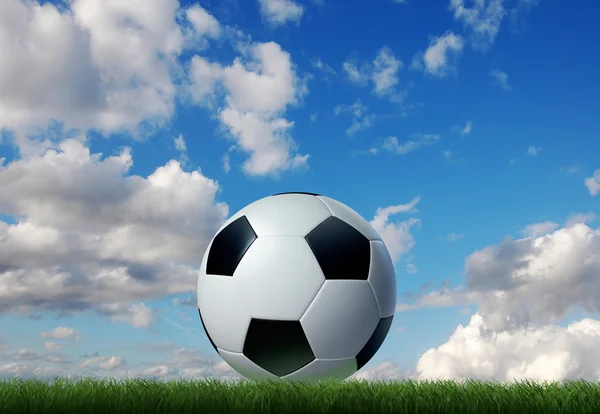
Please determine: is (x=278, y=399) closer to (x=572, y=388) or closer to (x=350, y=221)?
(x=350, y=221)

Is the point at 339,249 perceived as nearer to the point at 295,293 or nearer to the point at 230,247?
the point at 295,293

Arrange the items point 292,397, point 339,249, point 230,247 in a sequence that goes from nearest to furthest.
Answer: point 292,397 < point 339,249 < point 230,247

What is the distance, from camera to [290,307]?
595 centimetres

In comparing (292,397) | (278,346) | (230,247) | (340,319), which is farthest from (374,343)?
(230,247)

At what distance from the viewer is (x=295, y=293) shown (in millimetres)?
5961

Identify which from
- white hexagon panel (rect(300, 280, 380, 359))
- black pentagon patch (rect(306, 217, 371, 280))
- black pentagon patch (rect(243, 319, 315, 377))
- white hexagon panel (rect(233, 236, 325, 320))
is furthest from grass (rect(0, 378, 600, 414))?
black pentagon patch (rect(306, 217, 371, 280))

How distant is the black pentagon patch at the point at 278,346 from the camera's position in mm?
5984

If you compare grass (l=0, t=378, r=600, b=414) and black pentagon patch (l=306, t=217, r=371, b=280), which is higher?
black pentagon patch (l=306, t=217, r=371, b=280)

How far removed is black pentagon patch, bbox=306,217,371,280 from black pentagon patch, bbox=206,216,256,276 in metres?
0.70

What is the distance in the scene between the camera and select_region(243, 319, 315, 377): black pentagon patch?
5.98m

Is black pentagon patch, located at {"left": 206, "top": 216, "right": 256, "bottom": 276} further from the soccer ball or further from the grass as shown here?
the grass

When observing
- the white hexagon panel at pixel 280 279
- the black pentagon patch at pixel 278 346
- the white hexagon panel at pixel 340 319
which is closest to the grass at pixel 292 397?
the black pentagon patch at pixel 278 346

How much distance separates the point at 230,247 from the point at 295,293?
96cm

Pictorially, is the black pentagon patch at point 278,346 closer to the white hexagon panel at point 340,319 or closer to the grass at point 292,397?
the white hexagon panel at point 340,319
